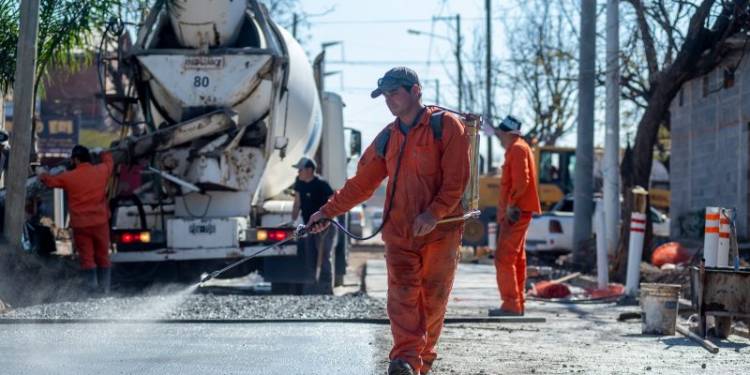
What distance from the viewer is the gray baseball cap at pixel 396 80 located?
6.93m

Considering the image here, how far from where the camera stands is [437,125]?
22.7ft

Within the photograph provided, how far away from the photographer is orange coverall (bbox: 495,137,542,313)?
1079 centimetres

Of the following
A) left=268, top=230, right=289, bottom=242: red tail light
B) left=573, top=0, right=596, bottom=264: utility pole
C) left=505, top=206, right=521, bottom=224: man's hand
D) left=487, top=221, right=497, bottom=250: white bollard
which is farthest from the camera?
left=487, top=221, right=497, bottom=250: white bollard

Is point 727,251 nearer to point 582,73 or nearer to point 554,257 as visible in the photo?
point 582,73

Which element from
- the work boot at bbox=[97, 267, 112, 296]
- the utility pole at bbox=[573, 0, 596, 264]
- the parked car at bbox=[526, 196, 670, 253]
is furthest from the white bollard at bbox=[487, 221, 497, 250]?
the work boot at bbox=[97, 267, 112, 296]

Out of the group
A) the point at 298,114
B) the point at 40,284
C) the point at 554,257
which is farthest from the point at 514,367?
the point at 554,257

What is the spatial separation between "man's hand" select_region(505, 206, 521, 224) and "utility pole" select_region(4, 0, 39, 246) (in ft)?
17.3

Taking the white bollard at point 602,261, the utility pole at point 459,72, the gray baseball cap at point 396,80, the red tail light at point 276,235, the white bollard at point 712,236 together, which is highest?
the utility pole at point 459,72

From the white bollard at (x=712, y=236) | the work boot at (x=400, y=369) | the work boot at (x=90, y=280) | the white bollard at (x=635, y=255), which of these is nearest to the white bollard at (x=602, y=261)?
the white bollard at (x=635, y=255)

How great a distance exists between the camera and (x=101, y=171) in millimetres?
13641

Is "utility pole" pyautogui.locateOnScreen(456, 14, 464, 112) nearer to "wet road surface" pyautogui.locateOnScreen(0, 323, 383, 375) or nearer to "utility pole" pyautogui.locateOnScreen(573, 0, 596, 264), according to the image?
"utility pole" pyautogui.locateOnScreen(573, 0, 596, 264)

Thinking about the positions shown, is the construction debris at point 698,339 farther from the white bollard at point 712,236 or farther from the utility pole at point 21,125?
the utility pole at point 21,125

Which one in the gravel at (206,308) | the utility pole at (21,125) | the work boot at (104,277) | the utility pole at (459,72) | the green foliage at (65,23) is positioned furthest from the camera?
the utility pole at (459,72)

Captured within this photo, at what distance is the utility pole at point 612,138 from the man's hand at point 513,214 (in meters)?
7.69
